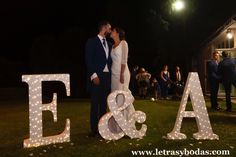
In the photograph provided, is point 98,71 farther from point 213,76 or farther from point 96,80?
point 213,76

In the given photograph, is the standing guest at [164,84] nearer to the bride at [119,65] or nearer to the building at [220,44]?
the building at [220,44]

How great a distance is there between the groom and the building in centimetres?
1566

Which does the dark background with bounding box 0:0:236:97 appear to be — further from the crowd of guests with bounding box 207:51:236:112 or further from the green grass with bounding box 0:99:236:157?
the green grass with bounding box 0:99:236:157

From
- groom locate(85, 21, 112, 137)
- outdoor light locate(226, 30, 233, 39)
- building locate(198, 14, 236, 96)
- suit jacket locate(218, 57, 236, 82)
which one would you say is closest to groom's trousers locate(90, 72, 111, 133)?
groom locate(85, 21, 112, 137)

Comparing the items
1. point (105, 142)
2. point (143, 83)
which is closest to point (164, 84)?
point (143, 83)

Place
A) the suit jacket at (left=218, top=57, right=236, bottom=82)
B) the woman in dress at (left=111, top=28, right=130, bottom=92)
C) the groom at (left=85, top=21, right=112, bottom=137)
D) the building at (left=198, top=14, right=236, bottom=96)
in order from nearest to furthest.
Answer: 1. the groom at (left=85, top=21, right=112, bottom=137)
2. the woman in dress at (left=111, top=28, right=130, bottom=92)
3. the suit jacket at (left=218, top=57, right=236, bottom=82)
4. the building at (left=198, top=14, right=236, bottom=96)

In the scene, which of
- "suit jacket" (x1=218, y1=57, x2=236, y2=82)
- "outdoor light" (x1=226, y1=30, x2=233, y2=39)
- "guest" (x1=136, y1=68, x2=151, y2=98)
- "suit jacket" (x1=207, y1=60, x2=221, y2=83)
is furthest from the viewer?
"outdoor light" (x1=226, y1=30, x2=233, y2=39)

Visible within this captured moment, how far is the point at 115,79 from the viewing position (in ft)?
32.0

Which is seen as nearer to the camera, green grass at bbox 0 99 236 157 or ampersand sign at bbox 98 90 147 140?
green grass at bbox 0 99 236 157

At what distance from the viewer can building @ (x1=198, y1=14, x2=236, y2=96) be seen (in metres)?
25.2

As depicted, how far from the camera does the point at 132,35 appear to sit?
1598 inches

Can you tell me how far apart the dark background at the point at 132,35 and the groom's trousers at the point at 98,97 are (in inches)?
854

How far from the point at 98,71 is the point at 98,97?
1.71ft

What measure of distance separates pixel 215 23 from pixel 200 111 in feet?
103
